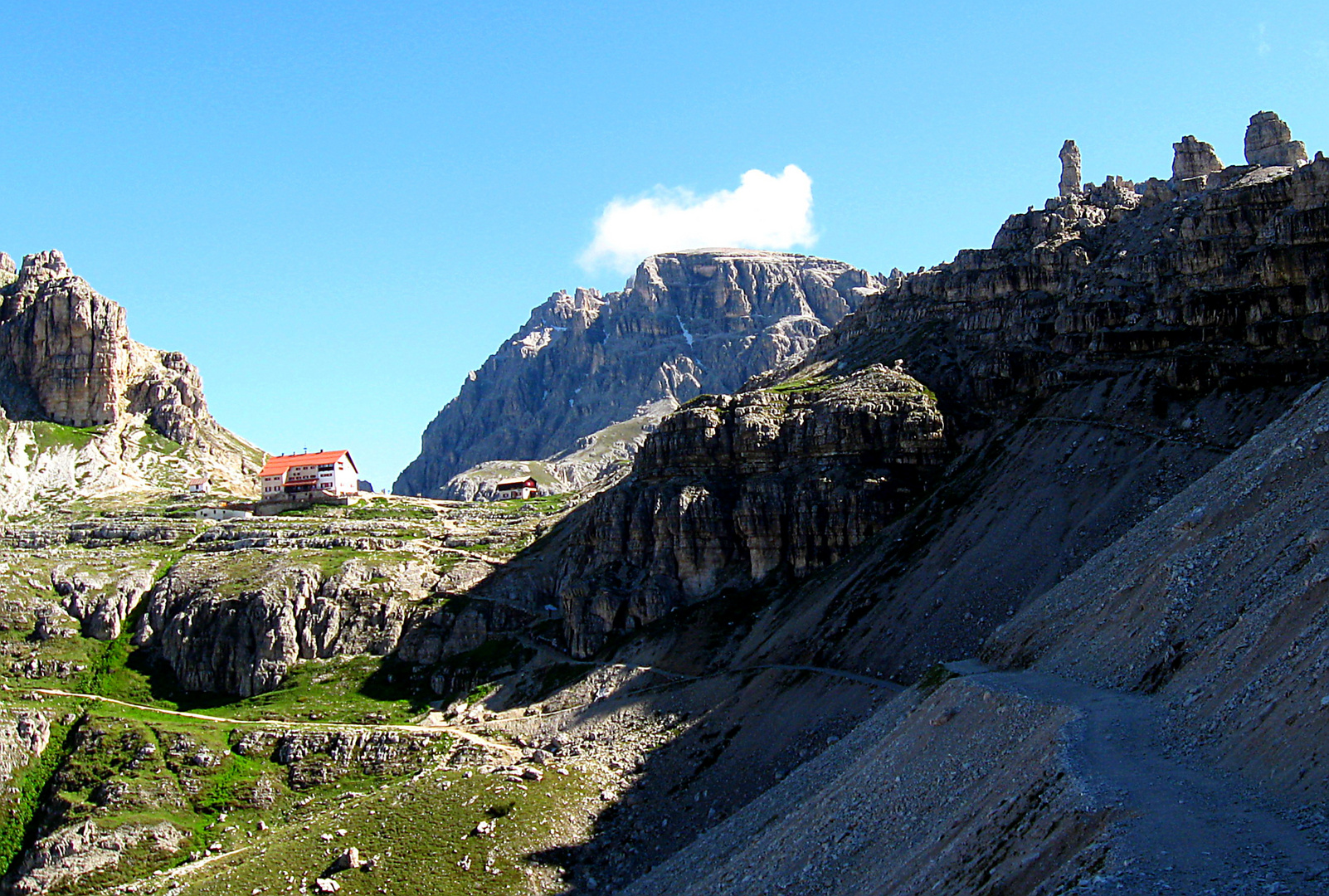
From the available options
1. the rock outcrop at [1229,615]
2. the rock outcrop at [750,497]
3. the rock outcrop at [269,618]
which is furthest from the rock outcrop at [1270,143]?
the rock outcrop at [269,618]

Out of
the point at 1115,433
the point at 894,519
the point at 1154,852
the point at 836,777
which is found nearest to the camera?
the point at 1154,852

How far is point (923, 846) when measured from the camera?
1946 inches

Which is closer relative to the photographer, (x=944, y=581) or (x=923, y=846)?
(x=923, y=846)

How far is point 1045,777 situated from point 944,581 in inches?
2231

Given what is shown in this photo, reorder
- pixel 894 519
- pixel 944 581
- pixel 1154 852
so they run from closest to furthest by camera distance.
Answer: pixel 1154 852, pixel 944 581, pixel 894 519

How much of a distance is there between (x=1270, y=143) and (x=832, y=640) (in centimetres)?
14500

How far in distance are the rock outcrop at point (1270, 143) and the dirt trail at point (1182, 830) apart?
176 metres

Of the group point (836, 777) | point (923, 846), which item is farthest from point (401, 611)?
point (923, 846)

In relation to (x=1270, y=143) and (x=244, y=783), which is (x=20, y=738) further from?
(x=1270, y=143)

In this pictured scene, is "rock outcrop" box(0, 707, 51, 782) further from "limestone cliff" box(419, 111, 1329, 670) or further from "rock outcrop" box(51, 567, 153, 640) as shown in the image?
"limestone cliff" box(419, 111, 1329, 670)

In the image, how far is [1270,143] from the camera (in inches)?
7726

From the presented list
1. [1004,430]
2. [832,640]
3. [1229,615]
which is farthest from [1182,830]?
[1004,430]

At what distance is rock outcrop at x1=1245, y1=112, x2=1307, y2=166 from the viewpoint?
192875 mm

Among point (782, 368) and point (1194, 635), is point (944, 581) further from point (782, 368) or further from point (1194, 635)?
point (782, 368)
